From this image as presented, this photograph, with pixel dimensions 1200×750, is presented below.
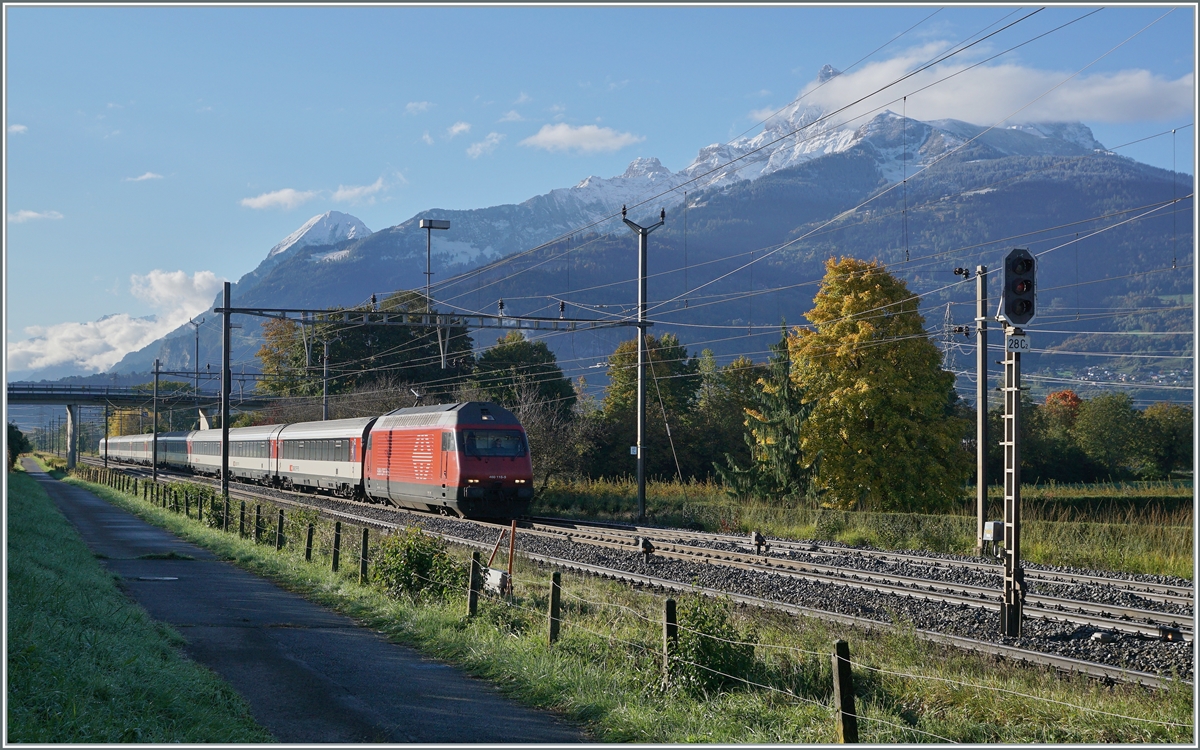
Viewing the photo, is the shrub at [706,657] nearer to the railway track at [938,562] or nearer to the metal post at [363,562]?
the metal post at [363,562]

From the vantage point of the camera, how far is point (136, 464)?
8906cm

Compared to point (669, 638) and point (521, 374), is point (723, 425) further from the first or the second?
point (669, 638)

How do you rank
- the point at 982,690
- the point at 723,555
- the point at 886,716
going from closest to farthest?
the point at 886,716, the point at 982,690, the point at 723,555

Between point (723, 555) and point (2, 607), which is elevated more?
point (2, 607)

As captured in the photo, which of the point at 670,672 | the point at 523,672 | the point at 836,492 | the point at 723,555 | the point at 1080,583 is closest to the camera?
the point at 670,672

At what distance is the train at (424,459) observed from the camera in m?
28.6

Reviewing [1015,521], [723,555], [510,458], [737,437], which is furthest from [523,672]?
[737,437]

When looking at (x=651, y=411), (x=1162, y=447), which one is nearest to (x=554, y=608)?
(x=651, y=411)

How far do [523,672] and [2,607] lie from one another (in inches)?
197

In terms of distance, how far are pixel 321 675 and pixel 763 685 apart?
4.46m

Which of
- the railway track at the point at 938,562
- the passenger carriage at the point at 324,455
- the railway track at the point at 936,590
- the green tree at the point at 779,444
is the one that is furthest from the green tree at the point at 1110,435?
the railway track at the point at 936,590

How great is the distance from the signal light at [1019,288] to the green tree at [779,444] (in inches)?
1244

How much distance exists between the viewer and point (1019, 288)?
11.1 metres

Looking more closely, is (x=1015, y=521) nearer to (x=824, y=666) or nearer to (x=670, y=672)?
(x=824, y=666)
